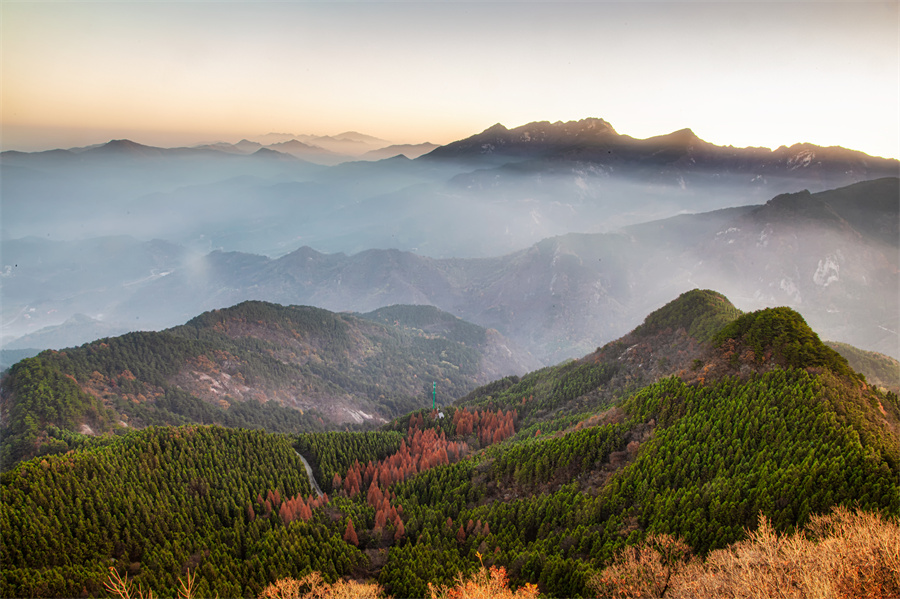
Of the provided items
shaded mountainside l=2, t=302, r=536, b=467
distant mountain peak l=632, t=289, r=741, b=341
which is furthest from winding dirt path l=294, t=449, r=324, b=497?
distant mountain peak l=632, t=289, r=741, b=341

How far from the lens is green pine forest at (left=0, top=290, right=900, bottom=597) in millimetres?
50156

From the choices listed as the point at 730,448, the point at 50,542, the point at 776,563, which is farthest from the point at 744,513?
the point at 50,542

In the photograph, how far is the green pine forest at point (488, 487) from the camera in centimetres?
5016

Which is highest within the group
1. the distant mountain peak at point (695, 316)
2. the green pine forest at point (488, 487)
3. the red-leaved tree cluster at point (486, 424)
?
the distant mountain peak at point (695, 316)

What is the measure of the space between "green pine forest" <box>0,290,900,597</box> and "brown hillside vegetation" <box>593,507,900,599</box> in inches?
106

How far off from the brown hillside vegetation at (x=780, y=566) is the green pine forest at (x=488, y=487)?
269 centimetres

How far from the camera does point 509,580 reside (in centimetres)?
5225

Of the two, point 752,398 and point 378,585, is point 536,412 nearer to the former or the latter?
point 752,398

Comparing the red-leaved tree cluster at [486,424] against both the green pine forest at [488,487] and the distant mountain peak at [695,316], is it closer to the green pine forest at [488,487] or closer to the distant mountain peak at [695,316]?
the green pine forest at [488,487]

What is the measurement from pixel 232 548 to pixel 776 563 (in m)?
59.0

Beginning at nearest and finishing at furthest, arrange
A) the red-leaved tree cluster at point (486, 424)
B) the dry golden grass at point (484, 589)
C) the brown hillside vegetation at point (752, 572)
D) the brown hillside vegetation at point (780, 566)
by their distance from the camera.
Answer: the brown hillside vegetation at point (780, 566), the brown hillside vegetation at point (752, 572), the dry golden grass at point (484, 589), the red-leaved tree cluster at point (486, 424)

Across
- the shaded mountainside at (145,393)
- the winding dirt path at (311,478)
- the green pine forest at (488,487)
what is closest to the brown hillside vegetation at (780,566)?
the green pine forest at (488,487)

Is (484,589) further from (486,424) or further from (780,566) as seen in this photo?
(486,424)

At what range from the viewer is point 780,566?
1297 inches
